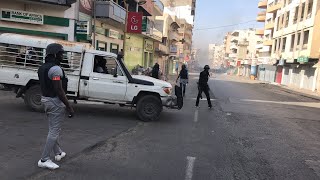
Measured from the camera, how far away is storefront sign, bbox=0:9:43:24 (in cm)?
1864

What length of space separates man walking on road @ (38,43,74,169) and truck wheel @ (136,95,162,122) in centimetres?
511

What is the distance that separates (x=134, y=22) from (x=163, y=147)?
61.1 ft

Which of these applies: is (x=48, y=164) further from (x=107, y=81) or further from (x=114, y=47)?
(x=114, y=47)

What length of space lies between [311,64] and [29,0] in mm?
33631

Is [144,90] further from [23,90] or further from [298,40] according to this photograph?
[298,40]

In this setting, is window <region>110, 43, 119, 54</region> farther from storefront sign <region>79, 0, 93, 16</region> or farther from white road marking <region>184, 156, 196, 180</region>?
white road marking <region>184, 156, 196, 180</region>

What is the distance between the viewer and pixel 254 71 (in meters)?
82.1

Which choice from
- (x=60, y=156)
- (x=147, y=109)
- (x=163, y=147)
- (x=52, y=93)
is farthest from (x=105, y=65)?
(x=52, y=93)

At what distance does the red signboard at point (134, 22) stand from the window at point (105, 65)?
1414cm

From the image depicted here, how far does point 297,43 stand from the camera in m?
46.6

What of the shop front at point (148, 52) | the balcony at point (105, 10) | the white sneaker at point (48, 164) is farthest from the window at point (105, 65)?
the shop front at point (148, 52)

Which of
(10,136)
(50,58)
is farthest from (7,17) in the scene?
(50,58)

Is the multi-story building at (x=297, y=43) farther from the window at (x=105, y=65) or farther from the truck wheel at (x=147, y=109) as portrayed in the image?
the window at (x=105, y=65)

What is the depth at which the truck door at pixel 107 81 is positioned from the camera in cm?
1076
